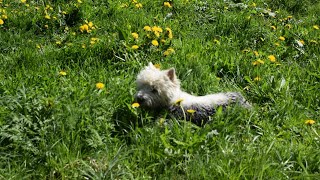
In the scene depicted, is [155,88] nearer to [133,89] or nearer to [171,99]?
[171,99]

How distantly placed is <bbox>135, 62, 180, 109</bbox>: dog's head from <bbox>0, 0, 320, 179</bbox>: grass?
0.43 feet

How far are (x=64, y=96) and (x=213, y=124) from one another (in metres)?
1.33

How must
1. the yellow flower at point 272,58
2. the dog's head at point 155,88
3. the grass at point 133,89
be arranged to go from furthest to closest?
1. the yellow flower at point 272,58
2. the dog's head at point 155,88
3. the grass at point 133,89

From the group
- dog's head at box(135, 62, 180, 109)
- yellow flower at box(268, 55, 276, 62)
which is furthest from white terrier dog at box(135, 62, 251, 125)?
yellow flower at box(268, 55, 276, 62)

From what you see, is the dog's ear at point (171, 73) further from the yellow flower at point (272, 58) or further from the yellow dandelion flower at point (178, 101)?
the yellow flower at point (272, 58)

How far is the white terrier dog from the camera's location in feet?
12.1

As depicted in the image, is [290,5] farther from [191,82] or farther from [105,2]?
[191,82]

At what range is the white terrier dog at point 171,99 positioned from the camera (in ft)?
12.1

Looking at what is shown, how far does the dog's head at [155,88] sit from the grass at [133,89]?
13cm

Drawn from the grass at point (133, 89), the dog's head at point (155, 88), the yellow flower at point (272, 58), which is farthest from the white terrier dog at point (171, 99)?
the yellow flower at point (272, 58)

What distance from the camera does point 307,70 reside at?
195 inches

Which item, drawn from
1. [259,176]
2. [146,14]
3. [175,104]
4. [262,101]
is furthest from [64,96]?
[146,14]

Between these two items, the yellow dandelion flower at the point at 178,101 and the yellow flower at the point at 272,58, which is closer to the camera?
the yellow dandelion flower at the point at 178,101

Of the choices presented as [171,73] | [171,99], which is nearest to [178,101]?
[171,99]
